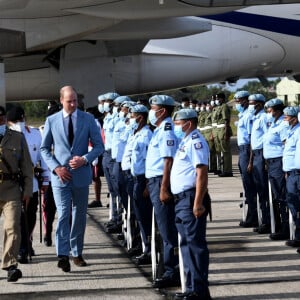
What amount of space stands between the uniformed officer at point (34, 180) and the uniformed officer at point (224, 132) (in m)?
7.79

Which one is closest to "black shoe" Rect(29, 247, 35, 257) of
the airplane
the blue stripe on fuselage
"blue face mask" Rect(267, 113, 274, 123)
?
"blue face mask" Rect(267, 113, 274, 123)

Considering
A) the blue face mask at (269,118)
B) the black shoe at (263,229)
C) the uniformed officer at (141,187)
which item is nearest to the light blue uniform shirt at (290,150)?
the blue face mask at (269,118)

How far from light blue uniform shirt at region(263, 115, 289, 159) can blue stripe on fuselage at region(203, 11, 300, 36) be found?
10.5 meters

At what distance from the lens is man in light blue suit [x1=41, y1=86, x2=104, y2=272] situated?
314 inches

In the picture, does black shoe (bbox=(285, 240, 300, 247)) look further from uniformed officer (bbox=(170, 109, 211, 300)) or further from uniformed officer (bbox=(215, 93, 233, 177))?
uniformed officer (bbox=(215, 93, 233, 177))

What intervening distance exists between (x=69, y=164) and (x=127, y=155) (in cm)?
111

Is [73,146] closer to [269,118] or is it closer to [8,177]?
[8,177]

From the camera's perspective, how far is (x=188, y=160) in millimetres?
6559

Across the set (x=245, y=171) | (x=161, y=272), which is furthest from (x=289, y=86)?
(x=161, y=272)

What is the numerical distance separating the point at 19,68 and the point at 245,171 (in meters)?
9.76

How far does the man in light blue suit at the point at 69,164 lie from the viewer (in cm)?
796

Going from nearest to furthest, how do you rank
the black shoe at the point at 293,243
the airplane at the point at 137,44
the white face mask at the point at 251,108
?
the black shoe at the point at 293,243
the white face mask at the point at 251,108
the airplane at the point at 137,44

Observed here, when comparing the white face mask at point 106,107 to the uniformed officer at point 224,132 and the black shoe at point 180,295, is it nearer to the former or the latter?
the black shoe at point 180,295

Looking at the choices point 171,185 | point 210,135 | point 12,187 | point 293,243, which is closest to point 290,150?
point 293,243
